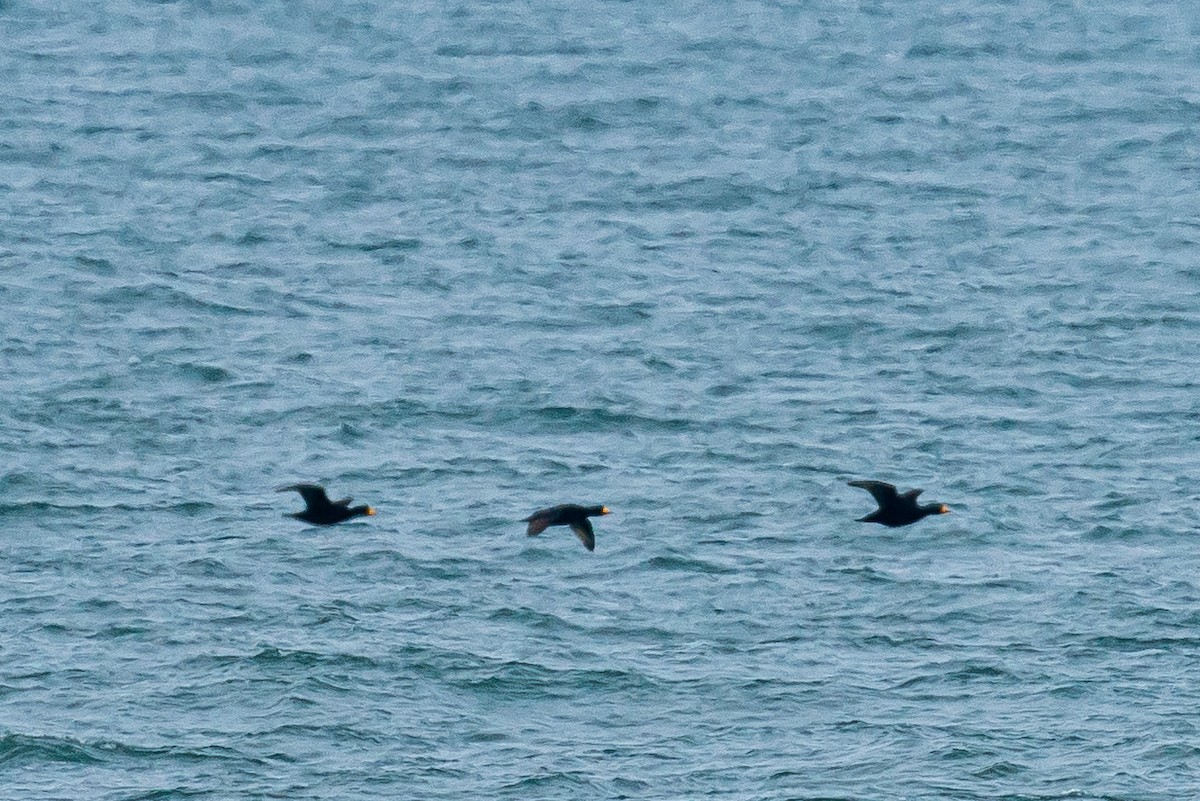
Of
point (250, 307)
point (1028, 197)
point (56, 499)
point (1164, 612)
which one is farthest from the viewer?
point (1028, 197)

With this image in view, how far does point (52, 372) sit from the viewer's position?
45312 mm

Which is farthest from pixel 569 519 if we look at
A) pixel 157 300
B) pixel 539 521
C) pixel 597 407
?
pixel 157 300

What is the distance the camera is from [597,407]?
44.3 metres

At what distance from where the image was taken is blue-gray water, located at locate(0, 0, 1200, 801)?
115 feet

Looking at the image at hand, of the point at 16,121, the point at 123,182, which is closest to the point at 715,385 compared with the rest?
the point at 123,182

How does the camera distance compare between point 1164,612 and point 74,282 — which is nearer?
point 1164,612

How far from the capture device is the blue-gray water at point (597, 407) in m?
35.0

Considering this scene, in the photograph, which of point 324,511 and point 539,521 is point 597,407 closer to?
point 324,511

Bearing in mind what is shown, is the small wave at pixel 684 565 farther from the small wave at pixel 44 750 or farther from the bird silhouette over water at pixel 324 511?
the bird silhouette over water at pixel 324 511

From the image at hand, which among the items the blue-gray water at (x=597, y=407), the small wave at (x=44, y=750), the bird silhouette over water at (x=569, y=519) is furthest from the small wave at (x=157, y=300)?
the bird silhouette over water at (x=569, y=519)

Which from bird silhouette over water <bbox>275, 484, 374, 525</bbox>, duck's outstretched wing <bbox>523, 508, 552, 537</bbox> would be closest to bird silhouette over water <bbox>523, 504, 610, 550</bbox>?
duck's outstretched wing <bbox>523, 508, 552, 537</bbox>

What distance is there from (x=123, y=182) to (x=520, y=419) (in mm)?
15319

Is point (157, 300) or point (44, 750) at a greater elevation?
point (157, 300)

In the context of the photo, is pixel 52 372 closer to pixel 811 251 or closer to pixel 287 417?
pixel 287 417
